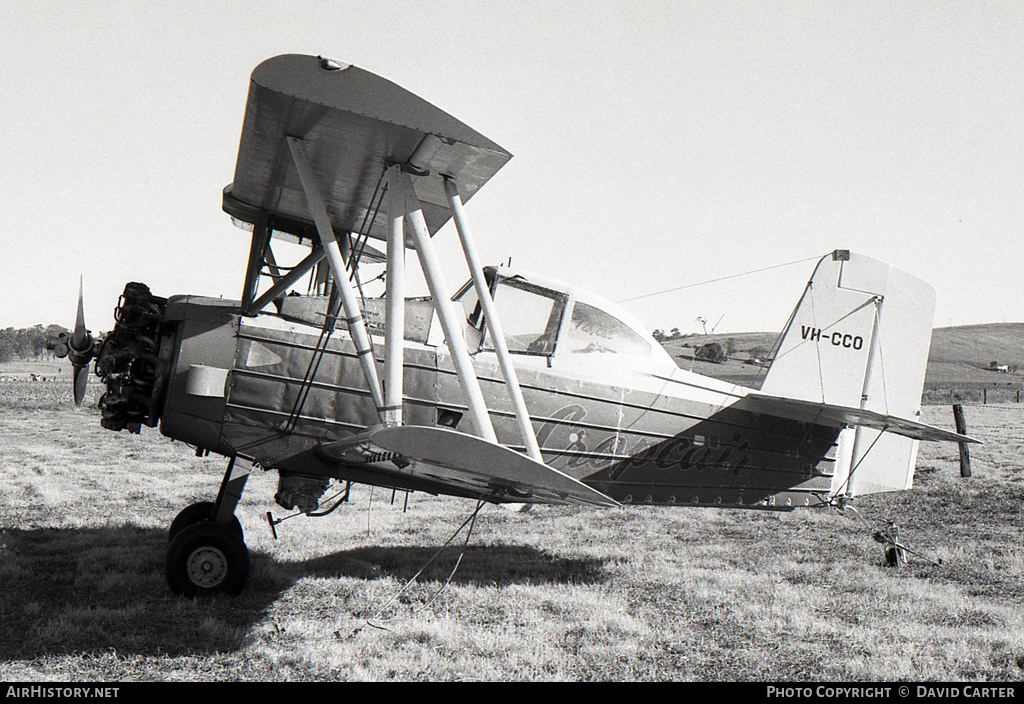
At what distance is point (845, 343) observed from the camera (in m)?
6.75

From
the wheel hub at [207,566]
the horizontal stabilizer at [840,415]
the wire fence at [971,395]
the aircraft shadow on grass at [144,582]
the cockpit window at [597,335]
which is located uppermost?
the wire fence at [971,395]

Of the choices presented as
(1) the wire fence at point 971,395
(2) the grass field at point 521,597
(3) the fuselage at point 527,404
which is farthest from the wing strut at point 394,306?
(1) the wire fence at point 971,395

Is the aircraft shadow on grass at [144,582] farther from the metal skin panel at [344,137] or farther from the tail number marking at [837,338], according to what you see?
the tail number marking at [837,338]

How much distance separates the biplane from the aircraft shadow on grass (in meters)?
0.39

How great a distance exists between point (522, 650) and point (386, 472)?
1.69 m

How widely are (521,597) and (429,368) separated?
1.98 meters

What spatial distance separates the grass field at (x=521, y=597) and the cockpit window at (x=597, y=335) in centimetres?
206

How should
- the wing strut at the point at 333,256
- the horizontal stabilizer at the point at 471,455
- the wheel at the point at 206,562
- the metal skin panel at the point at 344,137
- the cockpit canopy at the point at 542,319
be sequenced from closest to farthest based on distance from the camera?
the horizontal stabilizer at the point at 471,455, the metal skin panel at the point at 344,137, the wing strut at the point at 333,256, the wheel at the point at 206,562, the cockpit canopy at the point at 542,319

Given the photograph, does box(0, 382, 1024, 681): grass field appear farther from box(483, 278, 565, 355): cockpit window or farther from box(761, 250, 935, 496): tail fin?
box(483, 278, 565, 355): cockpit window

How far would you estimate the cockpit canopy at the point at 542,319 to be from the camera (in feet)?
18.6

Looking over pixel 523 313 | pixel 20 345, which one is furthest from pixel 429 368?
pixel 20 345

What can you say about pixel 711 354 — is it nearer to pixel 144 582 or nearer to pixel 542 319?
pixel 542 319
